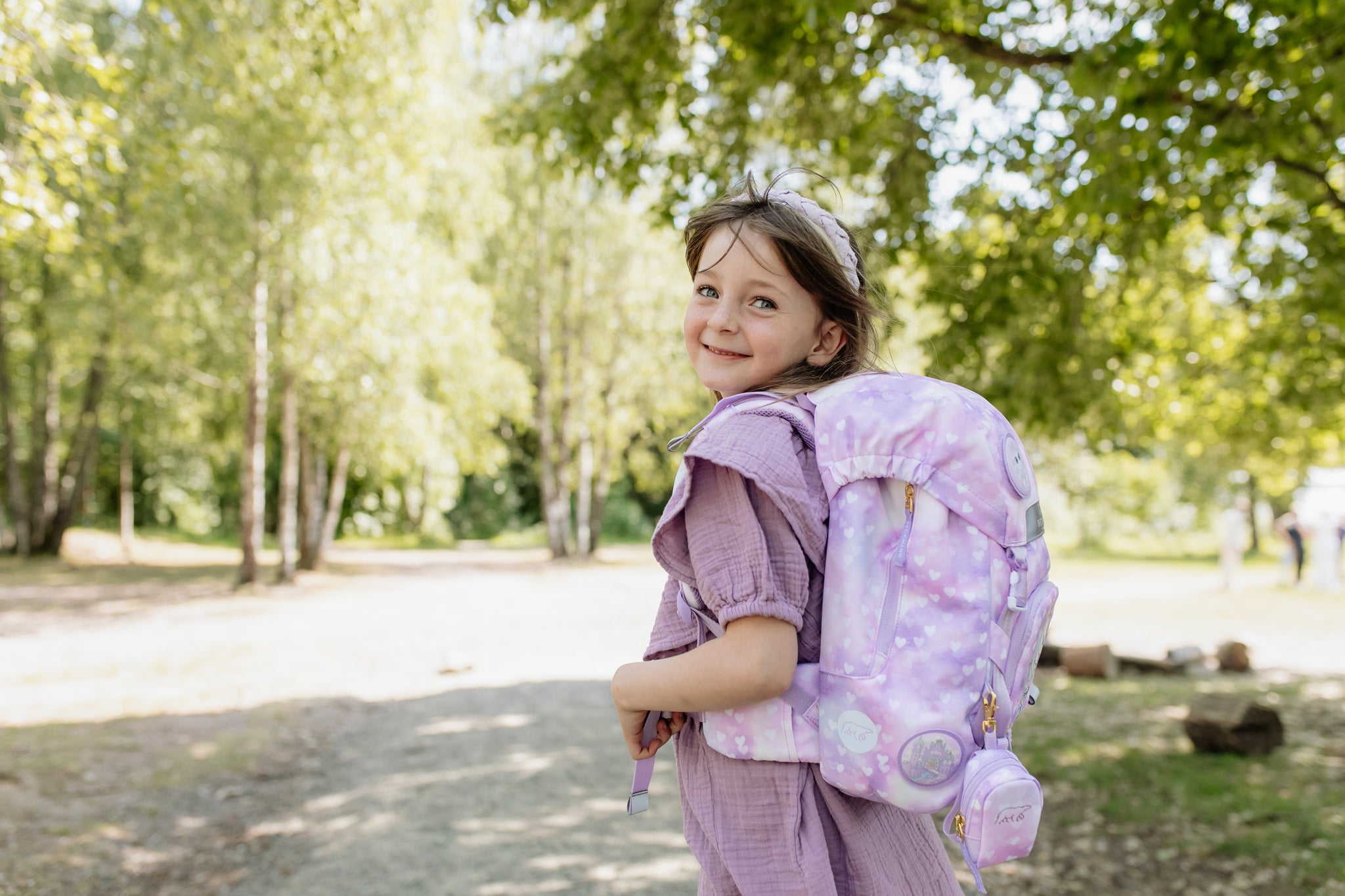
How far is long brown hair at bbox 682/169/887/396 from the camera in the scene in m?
1.59

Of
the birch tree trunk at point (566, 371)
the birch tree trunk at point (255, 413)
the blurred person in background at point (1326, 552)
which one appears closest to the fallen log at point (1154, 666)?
the blurred person in background at point (1326, 552)

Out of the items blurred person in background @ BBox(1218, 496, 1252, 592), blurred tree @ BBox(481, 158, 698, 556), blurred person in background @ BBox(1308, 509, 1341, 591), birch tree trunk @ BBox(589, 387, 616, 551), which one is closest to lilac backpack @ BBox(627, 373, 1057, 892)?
blurred person in background @ BBox(1218, 496, 1252, 592)

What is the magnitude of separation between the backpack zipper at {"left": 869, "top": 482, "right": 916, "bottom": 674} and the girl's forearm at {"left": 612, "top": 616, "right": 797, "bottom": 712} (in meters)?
0.12

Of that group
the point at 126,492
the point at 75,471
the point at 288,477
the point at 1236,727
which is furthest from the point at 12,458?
the point at 1236,727

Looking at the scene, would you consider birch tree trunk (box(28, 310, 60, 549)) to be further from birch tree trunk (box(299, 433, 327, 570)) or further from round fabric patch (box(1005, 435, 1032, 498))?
round fabric patch (box(1005, 435, 1032, 498))

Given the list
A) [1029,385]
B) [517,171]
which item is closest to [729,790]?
[1029,385]

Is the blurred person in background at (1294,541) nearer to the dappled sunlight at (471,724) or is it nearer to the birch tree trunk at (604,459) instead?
the birch tree trunk at (604,459)

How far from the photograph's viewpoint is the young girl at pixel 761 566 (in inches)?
54.2

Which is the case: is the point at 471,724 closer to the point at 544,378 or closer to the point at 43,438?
the point at 544,378

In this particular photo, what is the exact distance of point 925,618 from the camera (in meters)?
1.36

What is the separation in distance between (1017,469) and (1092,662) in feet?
32.1

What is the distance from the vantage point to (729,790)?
1530 mm

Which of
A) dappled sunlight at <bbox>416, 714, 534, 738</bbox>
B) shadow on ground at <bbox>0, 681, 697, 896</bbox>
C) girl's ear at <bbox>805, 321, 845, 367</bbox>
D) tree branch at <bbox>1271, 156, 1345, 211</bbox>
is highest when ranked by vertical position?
tree branch at <bbox>1271, 156, 1345, 211</bbox>

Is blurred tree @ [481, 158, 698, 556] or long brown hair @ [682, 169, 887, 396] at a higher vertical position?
blurred tree @ [481, 158, 698, 556]
